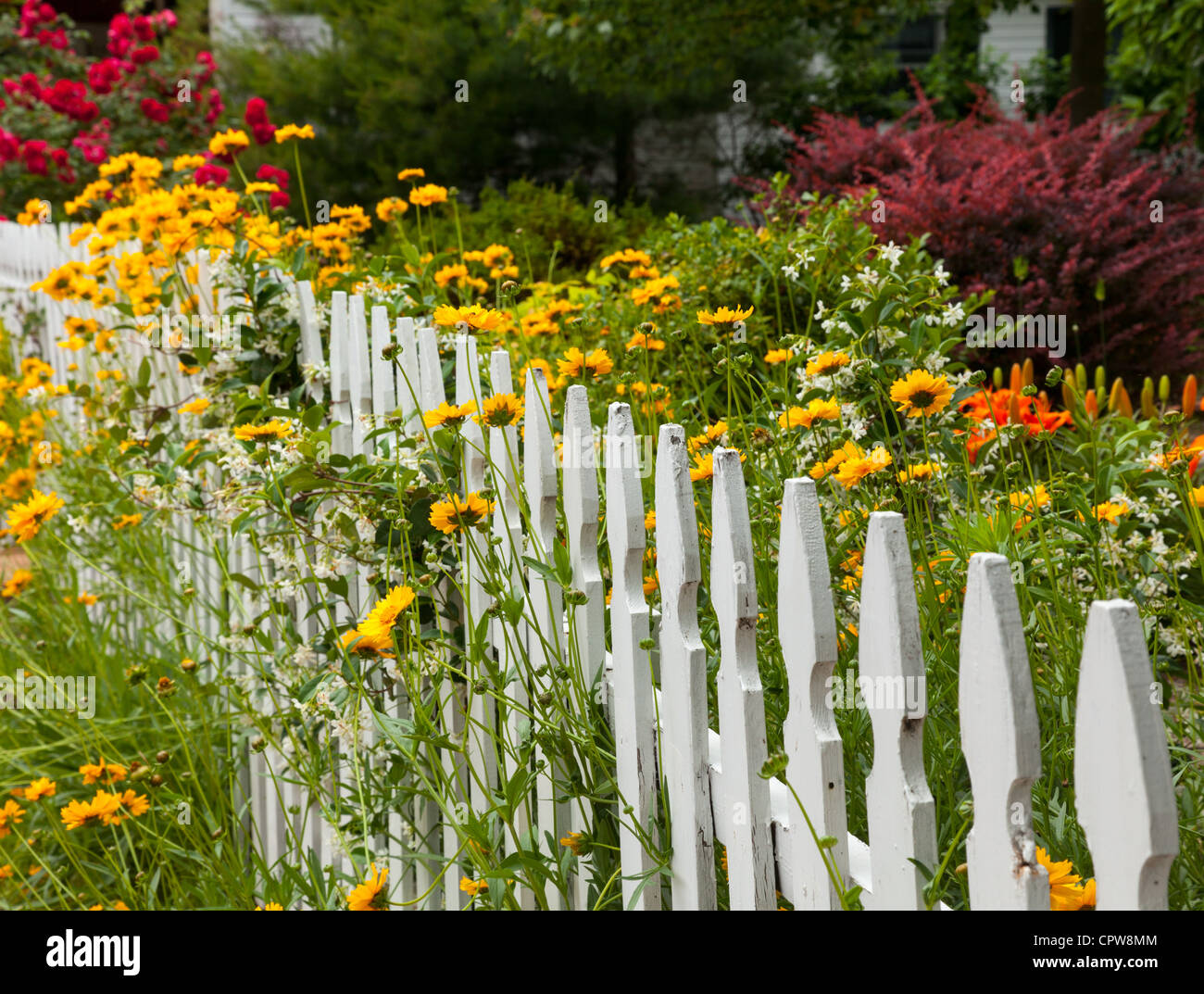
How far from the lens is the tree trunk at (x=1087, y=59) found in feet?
27.5

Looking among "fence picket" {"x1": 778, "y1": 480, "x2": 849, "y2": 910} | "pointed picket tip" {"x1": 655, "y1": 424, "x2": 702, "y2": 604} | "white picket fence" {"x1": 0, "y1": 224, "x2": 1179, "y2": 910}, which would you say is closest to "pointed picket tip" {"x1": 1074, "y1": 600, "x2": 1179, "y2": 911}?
"white picket fence" {"x1": 0, "y1": 224, "x2": 1179, "y2": 910}

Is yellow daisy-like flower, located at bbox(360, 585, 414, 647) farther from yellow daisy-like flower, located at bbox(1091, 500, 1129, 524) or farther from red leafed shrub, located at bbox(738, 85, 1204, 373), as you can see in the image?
red leafed shrub, located at bbox(738, 85, 1204, 373)

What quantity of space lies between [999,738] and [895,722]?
131 millimetres

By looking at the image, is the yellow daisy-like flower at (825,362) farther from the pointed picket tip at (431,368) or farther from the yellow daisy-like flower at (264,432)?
the yellow daisy-like flower at (264,432)

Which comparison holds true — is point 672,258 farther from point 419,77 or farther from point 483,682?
point 419,77

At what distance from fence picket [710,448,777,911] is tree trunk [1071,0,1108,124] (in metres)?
8.19

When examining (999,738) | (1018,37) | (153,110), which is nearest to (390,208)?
(999,738)

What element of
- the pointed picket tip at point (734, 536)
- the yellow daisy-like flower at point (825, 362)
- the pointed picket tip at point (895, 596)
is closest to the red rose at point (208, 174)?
the yellow daisy-like flower at point (825, 362)

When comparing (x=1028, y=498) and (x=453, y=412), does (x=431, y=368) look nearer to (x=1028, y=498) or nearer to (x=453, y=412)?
(x=453, y=412)

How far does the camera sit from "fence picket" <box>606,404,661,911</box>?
1.59m

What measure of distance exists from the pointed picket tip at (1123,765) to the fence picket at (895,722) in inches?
7.0

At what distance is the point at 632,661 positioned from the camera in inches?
63.5
